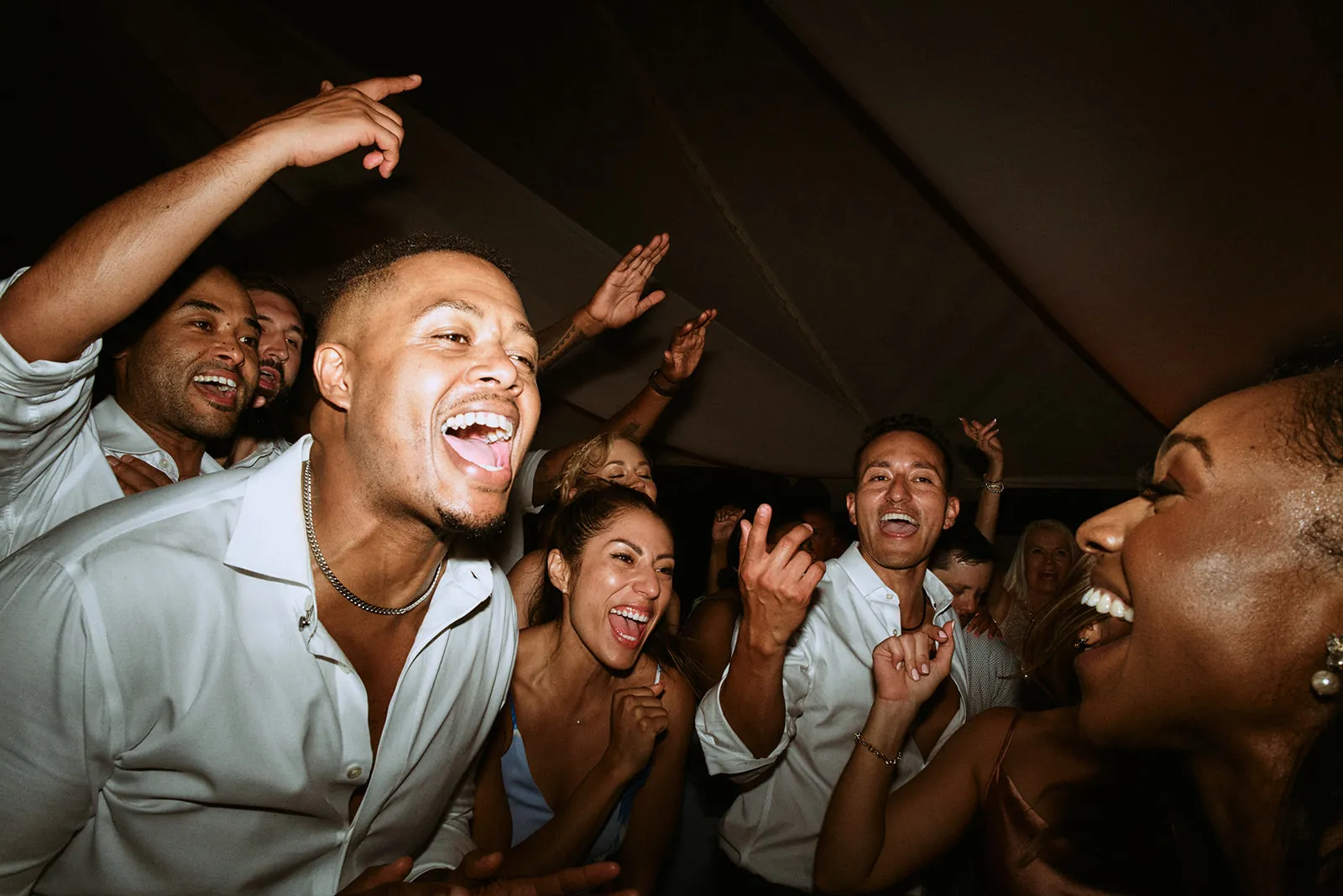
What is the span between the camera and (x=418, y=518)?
4.75 feet

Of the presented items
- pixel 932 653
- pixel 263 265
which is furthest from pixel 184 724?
pixel 263 265

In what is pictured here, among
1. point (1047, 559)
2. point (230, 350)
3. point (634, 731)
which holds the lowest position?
point (634, 731)

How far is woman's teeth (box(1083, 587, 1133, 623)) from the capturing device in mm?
1492

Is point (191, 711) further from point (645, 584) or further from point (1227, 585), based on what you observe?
point (1227, 585)

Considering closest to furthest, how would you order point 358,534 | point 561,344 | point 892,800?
point 358,534 < point 892,800 < point 561,344

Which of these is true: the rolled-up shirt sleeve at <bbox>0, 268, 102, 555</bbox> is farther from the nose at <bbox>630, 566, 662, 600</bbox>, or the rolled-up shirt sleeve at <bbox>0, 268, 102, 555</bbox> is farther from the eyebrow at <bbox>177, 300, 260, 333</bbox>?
the nose at <bbox>630, 566, 662, 600</bbox>

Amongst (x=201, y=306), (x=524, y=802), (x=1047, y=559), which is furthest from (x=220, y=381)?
(x=1047, y=559)

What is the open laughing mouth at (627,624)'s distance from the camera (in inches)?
88.2

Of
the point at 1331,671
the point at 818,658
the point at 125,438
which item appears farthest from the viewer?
the point at 818,658

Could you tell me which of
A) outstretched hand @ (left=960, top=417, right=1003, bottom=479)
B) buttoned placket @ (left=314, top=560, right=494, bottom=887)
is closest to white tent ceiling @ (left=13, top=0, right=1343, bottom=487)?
outstretched hand @ (left=960, top=417, right=1003, bottom=479)

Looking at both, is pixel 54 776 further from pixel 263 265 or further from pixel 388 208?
pixel 263 265

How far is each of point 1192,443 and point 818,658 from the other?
1.46m

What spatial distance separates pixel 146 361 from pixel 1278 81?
353cm

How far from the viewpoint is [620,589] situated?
2.26 m
